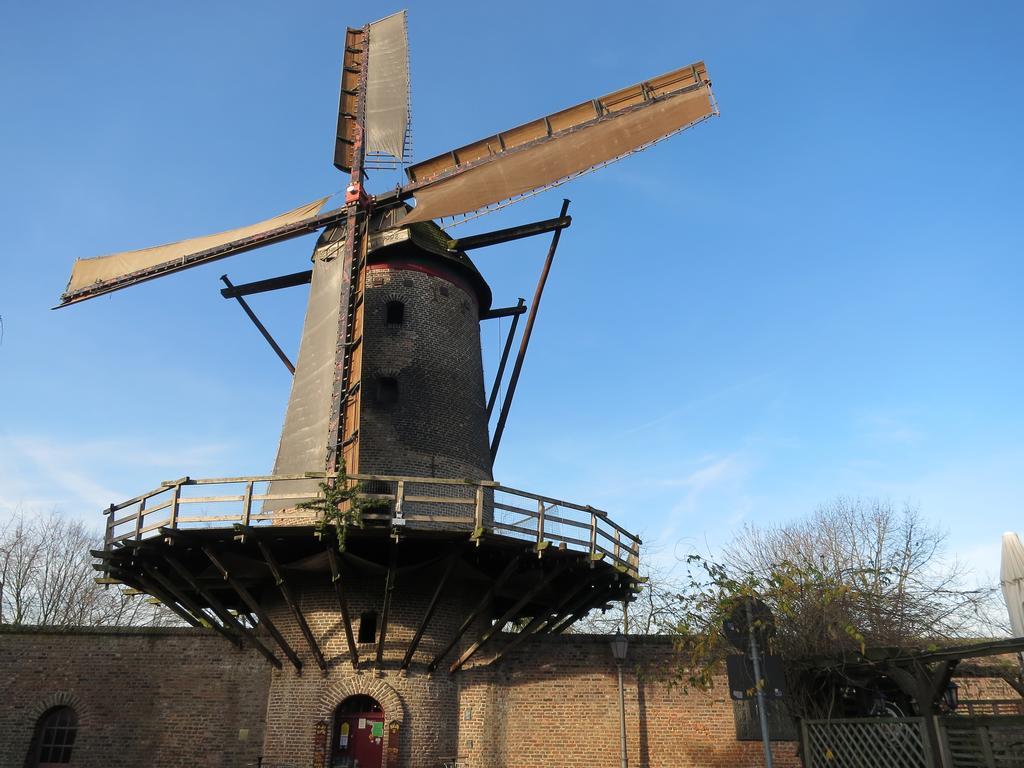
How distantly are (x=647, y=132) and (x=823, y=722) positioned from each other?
9.97 m

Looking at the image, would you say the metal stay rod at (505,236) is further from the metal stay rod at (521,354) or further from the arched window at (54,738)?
the arched window at (54,738)

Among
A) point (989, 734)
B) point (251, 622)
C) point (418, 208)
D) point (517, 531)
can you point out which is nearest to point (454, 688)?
point (517, 531)

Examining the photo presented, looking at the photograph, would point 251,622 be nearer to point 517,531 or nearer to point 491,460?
point 491,460

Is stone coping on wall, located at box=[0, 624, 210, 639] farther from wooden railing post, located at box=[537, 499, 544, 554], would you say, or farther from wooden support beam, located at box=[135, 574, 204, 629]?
wooden railing post, located at box=[537, 499, 544, 554]

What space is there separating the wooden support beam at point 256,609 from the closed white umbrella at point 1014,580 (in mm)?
11067

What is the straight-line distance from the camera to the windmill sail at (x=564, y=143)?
14789mm

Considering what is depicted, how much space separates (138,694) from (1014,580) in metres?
14.2

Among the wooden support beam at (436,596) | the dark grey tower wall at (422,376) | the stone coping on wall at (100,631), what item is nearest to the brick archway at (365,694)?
the wooden support beam at (436,596)

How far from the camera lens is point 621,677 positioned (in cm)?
1327

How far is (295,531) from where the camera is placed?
1125 cm

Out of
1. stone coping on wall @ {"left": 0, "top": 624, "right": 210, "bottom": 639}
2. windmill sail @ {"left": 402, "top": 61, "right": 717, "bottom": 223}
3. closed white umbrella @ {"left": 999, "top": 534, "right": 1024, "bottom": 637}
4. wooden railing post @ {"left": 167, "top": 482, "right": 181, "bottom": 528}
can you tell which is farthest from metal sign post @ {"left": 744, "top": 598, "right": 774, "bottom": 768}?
stone coping on wall @ {"left": 0, "top": 624, "right": 210, "bottom": 639}

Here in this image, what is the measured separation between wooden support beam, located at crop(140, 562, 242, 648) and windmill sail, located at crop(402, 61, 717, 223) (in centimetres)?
732

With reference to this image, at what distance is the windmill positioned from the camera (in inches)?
467

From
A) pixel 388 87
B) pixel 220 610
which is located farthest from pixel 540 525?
pixel 388 87
